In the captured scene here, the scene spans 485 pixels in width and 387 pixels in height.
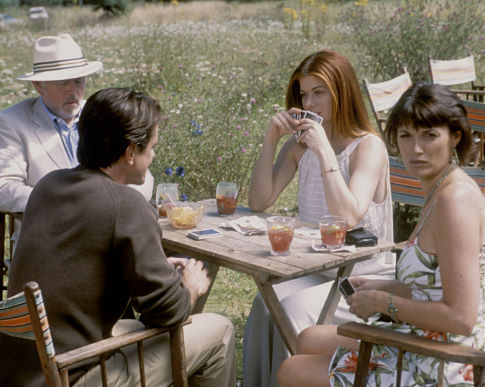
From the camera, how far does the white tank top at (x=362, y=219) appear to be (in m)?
3.02

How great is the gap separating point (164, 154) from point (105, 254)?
10.8ft

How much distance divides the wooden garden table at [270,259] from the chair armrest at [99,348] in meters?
0.46

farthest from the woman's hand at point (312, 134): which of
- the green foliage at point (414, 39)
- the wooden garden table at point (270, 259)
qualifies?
the green foliage at point (414, 39)

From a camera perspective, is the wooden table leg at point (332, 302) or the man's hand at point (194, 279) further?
the wooden table leg at point (332, 302)

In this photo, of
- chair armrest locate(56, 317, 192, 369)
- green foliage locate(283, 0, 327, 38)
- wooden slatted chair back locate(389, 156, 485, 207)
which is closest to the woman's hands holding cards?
chair armrest locate(56, 317, 192, 369)

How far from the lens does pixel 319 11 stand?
13.7 m

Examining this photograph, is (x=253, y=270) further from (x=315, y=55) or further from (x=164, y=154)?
(x=164, y=154)

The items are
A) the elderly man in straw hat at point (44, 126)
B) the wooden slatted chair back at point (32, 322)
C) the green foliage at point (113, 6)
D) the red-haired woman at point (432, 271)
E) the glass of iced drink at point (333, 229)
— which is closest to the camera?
the wooden slatted chair back at point (32, 322)

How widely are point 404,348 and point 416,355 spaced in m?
0.16

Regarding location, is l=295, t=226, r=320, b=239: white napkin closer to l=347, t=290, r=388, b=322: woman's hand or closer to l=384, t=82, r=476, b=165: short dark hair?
l=347, t=290, r=388, b=322: woman's hand

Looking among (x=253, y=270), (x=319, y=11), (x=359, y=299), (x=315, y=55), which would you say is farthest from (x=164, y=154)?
(x=319, y=11)

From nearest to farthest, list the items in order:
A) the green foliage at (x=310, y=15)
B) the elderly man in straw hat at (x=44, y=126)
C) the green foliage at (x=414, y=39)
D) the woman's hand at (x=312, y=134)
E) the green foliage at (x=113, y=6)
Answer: the woman's hand at (x=312, y=134)
the elderly man in straw hat at (x=44, y=126)
the green foliage at (x=414, y=39)
the green foliage at (x=310, y=15)
the green foliage at (x=113, y=6)

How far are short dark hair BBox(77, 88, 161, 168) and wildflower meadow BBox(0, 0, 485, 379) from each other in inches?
47.5

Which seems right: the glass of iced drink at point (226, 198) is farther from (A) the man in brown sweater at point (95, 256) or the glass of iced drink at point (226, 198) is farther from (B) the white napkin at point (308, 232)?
(A) the man in brown sweater at point (95, 256)
